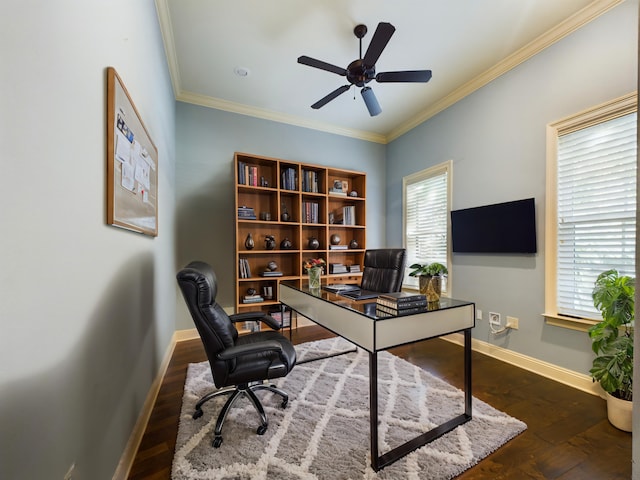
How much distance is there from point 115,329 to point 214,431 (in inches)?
33.9

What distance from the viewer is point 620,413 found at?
160cm

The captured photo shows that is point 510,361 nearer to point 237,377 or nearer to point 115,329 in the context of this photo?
point 237,377

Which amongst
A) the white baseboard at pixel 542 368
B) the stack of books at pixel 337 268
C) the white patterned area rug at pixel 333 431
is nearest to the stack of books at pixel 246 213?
the stack of books at pixel 337 268

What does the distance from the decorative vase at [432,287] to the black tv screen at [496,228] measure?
1.35 meters

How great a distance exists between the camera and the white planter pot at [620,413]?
1560mm

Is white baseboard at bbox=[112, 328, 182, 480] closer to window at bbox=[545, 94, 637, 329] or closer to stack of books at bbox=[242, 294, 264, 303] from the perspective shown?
stack of books at bbox=[242, 294, 264, 303]

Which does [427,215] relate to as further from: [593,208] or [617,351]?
[617,351]

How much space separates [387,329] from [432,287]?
0.56 meters

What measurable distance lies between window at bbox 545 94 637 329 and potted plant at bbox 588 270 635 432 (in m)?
0.33

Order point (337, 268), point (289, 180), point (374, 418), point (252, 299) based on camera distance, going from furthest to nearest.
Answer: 1. point (337, 268)
2. point (289, 180)
3. point (252, 299)
4. point (374, 418)

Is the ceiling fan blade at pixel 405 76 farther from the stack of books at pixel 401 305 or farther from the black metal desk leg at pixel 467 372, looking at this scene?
the black metal desk leg at pixel 467 372

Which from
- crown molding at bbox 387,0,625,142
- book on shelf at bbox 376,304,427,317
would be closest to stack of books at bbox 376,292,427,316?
book on shelf at bbox 376,304,427,317

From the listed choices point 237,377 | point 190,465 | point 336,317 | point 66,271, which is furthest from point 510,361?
point 66,271

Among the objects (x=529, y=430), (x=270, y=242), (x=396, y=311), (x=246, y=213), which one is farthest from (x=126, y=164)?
(x=529, y=430)
